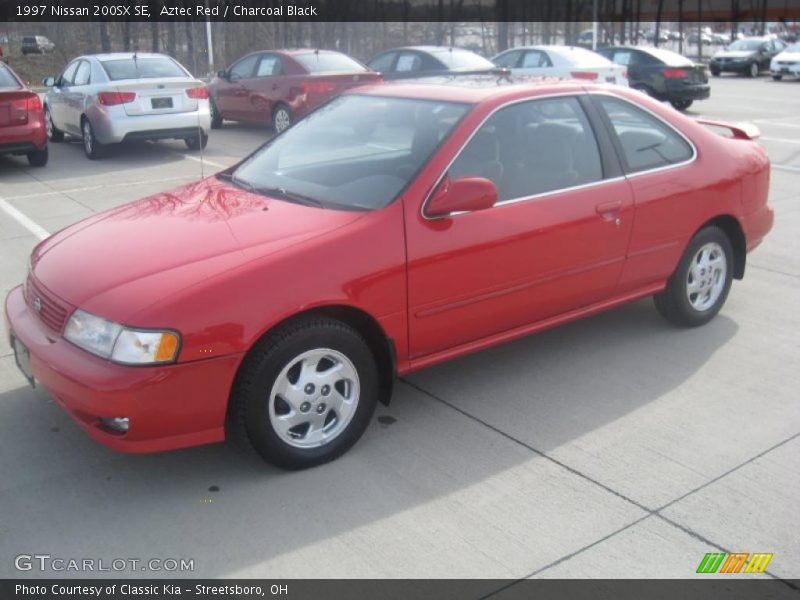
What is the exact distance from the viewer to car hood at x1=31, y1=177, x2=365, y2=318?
3652 millimetres

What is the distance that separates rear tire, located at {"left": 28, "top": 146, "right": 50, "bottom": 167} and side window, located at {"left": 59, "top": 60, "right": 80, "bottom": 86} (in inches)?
70.6

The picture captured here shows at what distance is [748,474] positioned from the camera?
150 inches

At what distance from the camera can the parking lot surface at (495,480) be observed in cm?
328

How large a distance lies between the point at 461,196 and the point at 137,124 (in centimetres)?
917

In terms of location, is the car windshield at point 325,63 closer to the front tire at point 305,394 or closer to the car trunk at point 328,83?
the car trunk at point 328,83

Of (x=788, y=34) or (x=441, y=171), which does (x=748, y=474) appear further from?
(x=788, y=34)

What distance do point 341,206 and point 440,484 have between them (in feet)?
4.54

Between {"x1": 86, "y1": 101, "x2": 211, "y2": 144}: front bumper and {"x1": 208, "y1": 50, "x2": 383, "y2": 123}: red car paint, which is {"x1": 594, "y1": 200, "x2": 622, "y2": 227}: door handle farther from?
{"x1": 208, "y1": 50, "x2": 383, "y2": 123}: red car paint

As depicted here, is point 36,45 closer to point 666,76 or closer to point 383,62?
point 383,62

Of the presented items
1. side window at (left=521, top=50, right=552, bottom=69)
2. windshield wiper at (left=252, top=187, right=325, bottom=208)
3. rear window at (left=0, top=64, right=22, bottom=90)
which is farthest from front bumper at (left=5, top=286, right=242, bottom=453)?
side window at (left=521, top=50, right=552, bottom=69)

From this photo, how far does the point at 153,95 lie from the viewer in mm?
12109

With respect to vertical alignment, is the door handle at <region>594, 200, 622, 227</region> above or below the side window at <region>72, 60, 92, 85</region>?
below

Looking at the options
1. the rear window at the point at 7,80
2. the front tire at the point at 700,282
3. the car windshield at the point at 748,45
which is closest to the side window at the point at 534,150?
the front tire at the point at 700,282

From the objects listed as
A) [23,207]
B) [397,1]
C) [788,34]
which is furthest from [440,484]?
[788,34]
